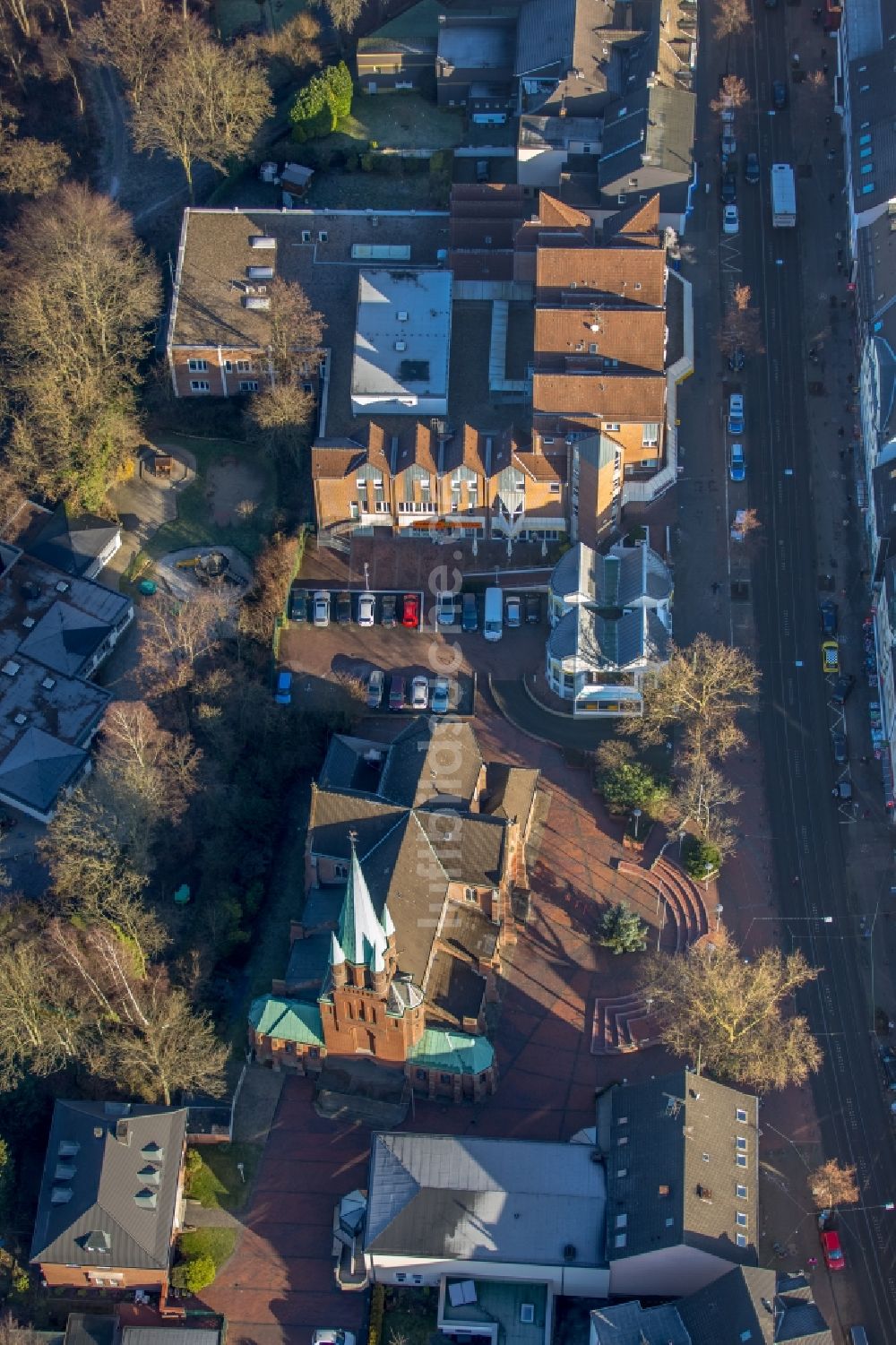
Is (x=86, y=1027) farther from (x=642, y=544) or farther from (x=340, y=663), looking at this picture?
(x=642, y=544)

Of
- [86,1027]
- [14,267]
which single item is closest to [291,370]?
[14,267]

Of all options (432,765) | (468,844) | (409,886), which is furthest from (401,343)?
(409,886)

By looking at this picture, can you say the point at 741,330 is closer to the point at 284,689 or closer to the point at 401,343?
the point at 401,343

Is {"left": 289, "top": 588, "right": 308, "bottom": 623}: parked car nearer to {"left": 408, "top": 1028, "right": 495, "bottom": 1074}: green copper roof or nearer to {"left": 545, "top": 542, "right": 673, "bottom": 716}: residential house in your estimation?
{"left": 545, "top": 542, "right": 673, "bottom": 716}: residential house

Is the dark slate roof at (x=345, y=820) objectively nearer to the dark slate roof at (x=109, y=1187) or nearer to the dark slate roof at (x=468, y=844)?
the dark slate roof at (x=468, y=844)

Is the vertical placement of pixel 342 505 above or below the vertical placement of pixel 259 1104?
above

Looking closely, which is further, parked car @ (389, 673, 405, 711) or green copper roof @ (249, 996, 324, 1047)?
parked car @ (389, 673, 405, 711)

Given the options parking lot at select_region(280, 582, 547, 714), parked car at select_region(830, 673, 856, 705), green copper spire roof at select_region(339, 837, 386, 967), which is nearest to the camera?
green copper spire roof at select_region(339, 837, 386, 967)

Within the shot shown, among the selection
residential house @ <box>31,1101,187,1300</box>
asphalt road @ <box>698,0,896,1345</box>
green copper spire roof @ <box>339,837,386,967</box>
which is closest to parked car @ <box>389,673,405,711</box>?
asphalt road @ <box>698,0,896,1345</box>
